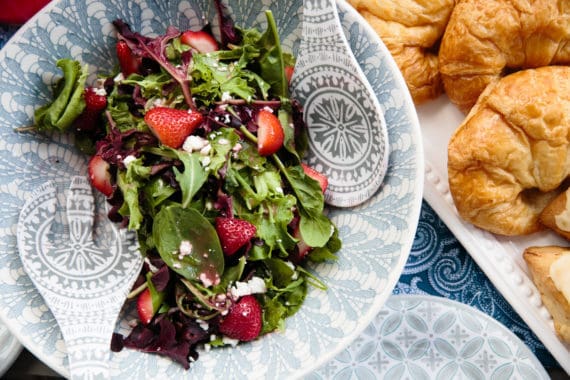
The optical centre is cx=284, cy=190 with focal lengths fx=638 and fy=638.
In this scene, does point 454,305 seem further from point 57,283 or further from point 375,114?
point 57,283

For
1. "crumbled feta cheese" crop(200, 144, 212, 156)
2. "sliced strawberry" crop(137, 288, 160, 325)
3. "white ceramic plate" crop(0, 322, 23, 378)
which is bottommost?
"white ceramic plate" crop(0, 322, 23, 378)

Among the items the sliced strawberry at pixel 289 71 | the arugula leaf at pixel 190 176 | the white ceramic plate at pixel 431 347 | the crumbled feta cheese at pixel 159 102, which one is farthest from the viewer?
the white ceramic plate at pixel 431 347

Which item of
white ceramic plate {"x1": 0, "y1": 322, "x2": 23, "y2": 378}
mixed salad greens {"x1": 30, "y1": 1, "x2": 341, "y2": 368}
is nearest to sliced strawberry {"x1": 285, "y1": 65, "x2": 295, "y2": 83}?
mixed salad greens {"x1": 30, "y1": 1, "x2": 341, "y2": 368}

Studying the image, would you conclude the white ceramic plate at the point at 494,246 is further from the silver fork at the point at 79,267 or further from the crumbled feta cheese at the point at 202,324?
the silver fork at the point at 79,267

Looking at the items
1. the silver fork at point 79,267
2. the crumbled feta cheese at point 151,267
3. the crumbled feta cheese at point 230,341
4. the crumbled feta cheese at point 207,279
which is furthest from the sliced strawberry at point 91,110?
the crumbled feta cheese at point 230,341

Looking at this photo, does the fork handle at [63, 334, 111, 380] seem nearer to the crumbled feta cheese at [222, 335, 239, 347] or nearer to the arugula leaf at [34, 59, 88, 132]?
the crumbled feta cheese at [222, 335, 239, 347]

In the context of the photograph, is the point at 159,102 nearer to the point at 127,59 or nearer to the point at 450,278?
the point at 127,59
